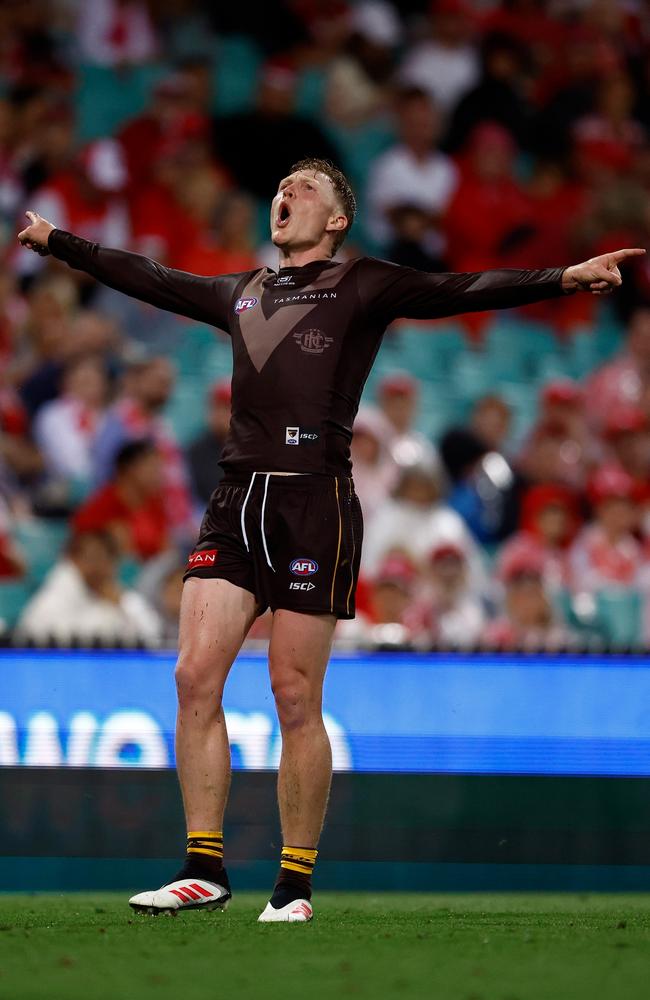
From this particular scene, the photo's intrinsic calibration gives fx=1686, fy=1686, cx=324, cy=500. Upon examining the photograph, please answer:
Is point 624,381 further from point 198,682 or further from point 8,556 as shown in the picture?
point 198,682

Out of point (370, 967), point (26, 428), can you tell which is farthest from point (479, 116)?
point (370, 967)

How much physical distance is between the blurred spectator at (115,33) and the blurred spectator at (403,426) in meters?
3.53

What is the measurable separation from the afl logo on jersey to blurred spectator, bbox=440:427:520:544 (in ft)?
17.2

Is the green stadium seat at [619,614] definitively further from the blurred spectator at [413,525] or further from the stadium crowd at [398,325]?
the blurred spectator at [413,525]

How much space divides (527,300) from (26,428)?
534 centimetres

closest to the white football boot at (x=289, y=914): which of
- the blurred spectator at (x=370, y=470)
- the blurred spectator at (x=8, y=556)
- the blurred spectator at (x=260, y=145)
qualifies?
the blurred spectator at (x=8, y=556)

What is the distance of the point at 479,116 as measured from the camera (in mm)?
12461

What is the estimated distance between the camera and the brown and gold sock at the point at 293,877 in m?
4.48

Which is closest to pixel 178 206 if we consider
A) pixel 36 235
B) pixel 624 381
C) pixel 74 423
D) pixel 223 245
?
pixel 223 245

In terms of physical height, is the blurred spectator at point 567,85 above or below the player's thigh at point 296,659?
above

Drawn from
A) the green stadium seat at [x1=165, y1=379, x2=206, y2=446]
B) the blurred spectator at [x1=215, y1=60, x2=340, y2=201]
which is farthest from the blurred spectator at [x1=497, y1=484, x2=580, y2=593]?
the blurred spectator at [x1=215, y1=60, x2=340, y2=201]

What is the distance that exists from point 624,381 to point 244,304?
673 centimetres

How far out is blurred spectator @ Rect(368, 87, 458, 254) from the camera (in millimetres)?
11828

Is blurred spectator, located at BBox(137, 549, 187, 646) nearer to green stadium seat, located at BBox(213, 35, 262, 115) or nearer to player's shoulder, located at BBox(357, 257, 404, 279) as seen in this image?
player's shoulder, located at BBox(357, 257, 404, 279)
